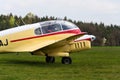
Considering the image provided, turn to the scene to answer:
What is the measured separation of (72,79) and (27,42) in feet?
24.5

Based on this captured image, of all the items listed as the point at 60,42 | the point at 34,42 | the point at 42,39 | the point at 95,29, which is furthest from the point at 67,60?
the point at 95,29

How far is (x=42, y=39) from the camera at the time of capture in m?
22.7

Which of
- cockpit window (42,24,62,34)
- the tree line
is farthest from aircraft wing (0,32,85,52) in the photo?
the tree line

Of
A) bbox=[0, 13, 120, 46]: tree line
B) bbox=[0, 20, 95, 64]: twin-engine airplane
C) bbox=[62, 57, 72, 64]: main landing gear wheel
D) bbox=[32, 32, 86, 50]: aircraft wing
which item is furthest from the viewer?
bbox=[0, 13, 120, 46]: tree line

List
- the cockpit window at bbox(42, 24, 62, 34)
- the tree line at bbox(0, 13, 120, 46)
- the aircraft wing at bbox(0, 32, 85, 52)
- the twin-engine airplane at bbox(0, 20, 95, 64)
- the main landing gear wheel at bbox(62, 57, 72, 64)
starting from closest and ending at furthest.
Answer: the aircraft wing at bbox(0, 32, 85, 52) → the twin-engine airplane at bbox(0, 20, 95, 64) → the cockpit window at bbox(42, 24, 62, 34) → the main landing gear wheel at bbox(62, 57, 72, 64) → the tree line at bbox(0, 13, 120, 46)

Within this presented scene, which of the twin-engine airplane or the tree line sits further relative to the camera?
the tree line

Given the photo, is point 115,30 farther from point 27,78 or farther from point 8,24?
point 27,78

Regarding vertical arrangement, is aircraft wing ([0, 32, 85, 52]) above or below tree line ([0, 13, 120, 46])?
above

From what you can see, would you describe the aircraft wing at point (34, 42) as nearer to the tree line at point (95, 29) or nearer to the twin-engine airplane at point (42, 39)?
the twin-engine airplane at point (42, 39)

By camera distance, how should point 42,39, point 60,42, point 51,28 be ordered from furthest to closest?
point 51,28 → point 42,39 → point 60,42

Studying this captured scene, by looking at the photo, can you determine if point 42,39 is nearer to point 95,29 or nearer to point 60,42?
point 60,42

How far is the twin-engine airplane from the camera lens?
22.2 m

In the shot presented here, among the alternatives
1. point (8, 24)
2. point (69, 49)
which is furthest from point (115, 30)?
point (69, 49)

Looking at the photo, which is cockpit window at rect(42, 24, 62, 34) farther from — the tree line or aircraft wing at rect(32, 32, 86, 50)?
the tree line
